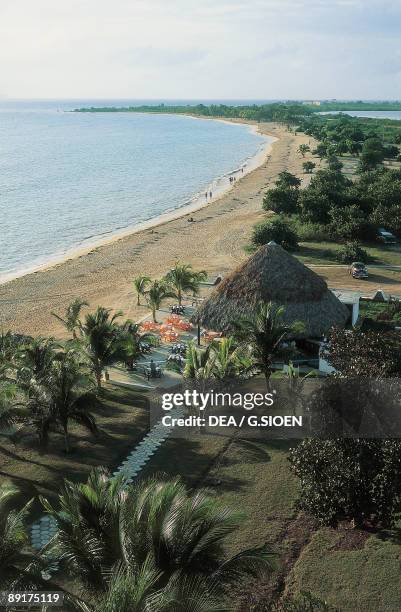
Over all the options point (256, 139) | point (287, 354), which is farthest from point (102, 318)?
point (256, 139)

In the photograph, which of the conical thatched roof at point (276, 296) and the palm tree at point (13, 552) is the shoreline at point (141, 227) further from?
the palm tree at point (13, 552)

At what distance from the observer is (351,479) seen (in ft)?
38.4

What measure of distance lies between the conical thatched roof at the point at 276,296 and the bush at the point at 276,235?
1638 centimetres

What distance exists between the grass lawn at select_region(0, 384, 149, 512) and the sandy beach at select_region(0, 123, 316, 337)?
11123 mm

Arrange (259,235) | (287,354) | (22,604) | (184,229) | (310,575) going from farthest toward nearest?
(184,229), (259,235), (287,354), (310,575), (22,604)

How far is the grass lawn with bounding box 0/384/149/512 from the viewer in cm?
1492

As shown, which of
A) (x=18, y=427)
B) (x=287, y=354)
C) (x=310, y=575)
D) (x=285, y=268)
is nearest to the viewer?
(x=310, y=575)

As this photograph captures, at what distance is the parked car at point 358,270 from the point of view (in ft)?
115

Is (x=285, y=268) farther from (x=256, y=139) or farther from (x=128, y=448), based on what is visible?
(x=256, y=139)

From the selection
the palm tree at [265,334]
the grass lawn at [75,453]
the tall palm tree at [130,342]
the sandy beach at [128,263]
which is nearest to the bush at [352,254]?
the sandy beach at [128,263]

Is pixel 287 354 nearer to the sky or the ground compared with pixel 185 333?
nearer to the sky

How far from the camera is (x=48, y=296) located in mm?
35625

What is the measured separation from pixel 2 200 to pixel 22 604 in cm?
7110

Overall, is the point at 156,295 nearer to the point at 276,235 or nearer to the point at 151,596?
the point at 276,235
